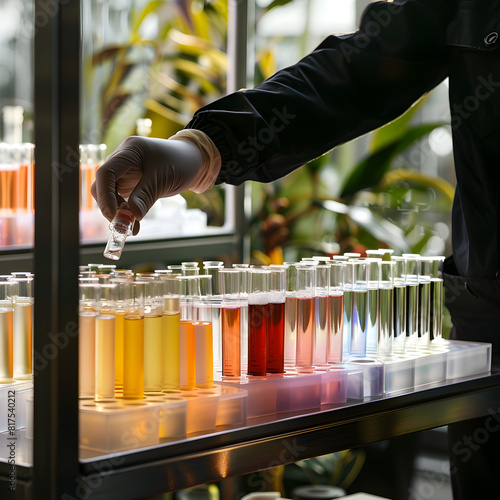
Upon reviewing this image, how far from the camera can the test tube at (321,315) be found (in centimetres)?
119

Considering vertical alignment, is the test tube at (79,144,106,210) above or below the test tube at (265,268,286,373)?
above

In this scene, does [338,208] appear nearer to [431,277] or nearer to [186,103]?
[186,103]

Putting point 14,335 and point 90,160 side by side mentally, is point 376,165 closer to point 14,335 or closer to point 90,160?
point 90,160

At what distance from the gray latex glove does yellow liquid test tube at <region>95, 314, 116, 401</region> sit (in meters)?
0.15

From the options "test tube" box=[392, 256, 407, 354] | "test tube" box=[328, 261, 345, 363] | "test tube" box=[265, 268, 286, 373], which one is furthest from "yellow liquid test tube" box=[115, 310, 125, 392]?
"test tube" box=[392, 256, 407, 354]

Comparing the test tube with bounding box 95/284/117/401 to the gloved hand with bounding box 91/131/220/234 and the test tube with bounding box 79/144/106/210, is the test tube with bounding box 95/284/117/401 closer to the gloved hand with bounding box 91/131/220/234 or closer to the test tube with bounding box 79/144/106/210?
the gloved hand with bounding box 91/131/220/234

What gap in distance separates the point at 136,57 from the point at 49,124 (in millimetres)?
2896

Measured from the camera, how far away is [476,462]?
4.84 ft

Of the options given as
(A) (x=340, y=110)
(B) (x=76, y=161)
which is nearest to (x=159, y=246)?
(A) (x=340, y=110)

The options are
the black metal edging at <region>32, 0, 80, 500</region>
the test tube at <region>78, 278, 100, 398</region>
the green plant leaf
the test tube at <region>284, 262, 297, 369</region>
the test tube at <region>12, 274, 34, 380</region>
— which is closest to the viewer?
the black metal edging at <region>32, 0, 80, 500</region>

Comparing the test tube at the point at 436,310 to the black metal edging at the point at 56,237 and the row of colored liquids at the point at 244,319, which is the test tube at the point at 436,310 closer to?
the row of colored liquids at the point at 244,319

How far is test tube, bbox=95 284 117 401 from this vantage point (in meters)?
0.97

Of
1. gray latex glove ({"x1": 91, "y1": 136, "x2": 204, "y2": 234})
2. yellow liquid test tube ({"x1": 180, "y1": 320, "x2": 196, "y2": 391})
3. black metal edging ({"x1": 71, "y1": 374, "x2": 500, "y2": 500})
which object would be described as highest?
gray latex glove ({"x1": 91, "y1": 136, "x2": 204, "y2": 234})

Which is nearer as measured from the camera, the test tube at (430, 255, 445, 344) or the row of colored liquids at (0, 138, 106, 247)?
the test tube at (430, 255, 445, 344)
